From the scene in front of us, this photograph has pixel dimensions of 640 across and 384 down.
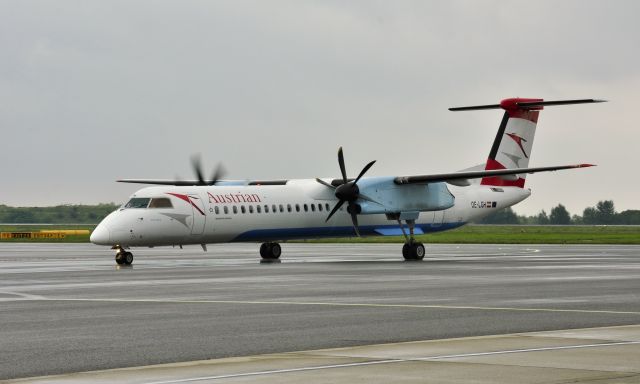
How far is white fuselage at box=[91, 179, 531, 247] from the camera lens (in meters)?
41.8

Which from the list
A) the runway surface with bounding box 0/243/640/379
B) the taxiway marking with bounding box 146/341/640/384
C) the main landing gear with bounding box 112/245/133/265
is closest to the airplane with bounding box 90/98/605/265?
the main landing gear with bounding box 112/245/133/265

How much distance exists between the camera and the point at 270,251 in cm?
4788

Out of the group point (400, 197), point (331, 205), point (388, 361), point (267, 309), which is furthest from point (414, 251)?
point (388, 361)

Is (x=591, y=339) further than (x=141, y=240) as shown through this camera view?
No

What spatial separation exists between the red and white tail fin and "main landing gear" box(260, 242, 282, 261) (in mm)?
11450

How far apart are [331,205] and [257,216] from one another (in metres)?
4.25

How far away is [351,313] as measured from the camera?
20.0 metres

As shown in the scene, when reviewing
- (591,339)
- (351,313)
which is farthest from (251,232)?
(591,339)

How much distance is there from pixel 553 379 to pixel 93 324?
9425 millimetres

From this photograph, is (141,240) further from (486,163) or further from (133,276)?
(486,163)

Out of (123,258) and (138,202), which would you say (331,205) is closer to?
→ (138,202)

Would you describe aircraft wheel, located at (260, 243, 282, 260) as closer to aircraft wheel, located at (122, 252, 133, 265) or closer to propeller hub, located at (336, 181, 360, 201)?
propeller hub, located at (336, 181, 360, 201)

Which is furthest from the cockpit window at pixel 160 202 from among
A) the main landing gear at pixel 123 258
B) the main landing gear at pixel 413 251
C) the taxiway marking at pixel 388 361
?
the taxiway marking at pixel 388 361

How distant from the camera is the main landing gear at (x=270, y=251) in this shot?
47.9 metres
